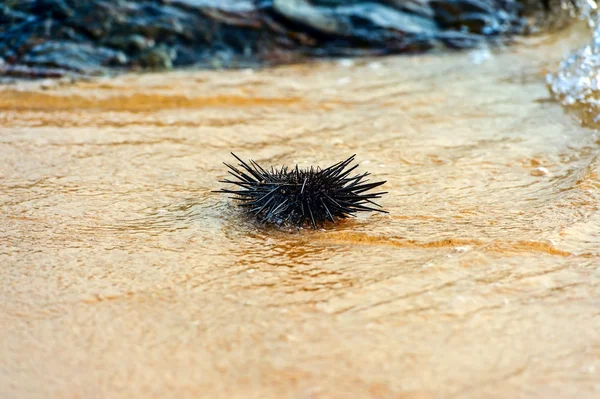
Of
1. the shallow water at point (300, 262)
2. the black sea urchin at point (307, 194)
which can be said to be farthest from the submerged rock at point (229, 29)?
the black sea urchin at point (307, 194)

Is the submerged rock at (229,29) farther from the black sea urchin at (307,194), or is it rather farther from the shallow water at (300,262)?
the black sea urchin at (307,194)

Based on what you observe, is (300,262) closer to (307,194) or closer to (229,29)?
(307,194)

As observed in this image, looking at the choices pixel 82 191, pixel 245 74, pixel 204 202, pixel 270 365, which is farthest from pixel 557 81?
pixel 270 365

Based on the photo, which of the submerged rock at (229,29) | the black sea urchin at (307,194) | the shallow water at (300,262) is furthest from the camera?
the submerged rock at (229,29)

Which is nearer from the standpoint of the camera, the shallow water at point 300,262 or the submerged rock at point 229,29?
the shallow water at point 300,262

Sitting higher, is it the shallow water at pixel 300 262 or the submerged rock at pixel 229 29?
the submerged rock at pixel 229 29

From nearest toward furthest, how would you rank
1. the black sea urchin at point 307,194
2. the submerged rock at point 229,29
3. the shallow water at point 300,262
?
the shallow water at point 300,262 → the black sea urchin at point 307,194 → the submerged rock at point 229,29

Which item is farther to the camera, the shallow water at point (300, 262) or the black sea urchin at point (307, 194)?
the black sea urchin at point (307, 194)
